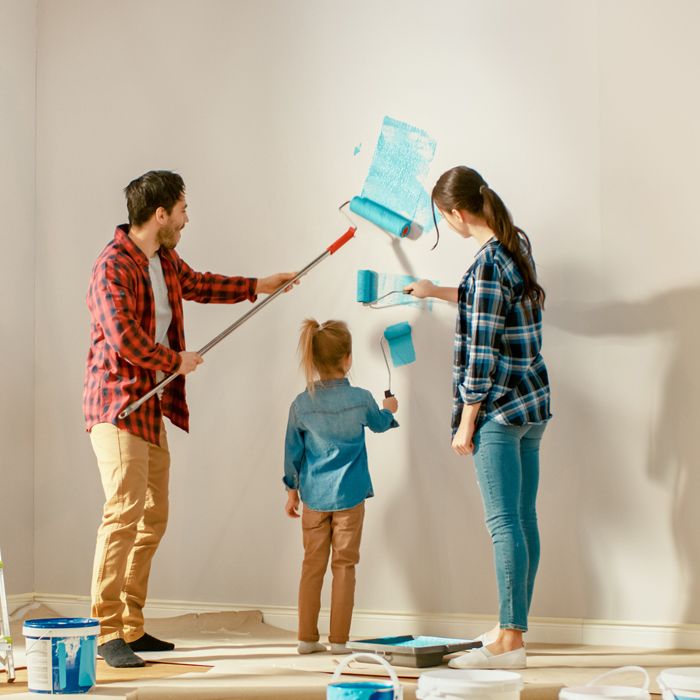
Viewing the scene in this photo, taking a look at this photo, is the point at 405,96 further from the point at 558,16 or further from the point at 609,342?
the point at 609,342

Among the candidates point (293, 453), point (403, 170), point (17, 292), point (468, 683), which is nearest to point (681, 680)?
point (468, 683)

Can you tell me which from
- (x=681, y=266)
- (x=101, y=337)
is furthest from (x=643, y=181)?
(x=101, y=337)

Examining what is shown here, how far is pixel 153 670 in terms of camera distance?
234cm

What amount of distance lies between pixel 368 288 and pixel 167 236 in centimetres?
63

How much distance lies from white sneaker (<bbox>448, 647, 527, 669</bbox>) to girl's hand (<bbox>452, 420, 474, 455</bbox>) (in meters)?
0.46

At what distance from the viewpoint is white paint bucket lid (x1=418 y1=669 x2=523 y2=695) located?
5.11 ft

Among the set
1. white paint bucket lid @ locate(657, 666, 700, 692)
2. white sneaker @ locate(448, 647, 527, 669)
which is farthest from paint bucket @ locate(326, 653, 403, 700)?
white sneaker @ locate(448, 647, 527, 669)

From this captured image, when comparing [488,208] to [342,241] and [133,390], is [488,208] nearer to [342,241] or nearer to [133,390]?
[342,241]

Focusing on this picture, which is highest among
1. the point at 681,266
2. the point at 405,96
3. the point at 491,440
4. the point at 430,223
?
the point at 405,96

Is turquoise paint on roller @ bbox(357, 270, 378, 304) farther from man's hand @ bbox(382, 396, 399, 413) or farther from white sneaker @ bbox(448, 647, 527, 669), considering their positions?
white sneaker @ bbox(448, 647, 527, 669)

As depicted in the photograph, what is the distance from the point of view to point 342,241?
2.95 meters

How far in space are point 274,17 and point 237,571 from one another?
1.73 meters

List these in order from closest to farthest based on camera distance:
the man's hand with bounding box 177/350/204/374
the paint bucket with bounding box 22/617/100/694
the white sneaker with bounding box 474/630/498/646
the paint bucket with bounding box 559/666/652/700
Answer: the paint bucket with bounding box 559/666/652/700, the paint bucket with bounding box 22/617/100/694, the white sneaker with bounding box 474/630/498/646, the man's hand with bounding box 177/350/204/374

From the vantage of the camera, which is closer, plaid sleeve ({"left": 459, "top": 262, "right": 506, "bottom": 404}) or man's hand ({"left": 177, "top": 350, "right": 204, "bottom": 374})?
plaid sleeve ({"left": 459, "top": 262, "right": 506, "bottom": 404})
